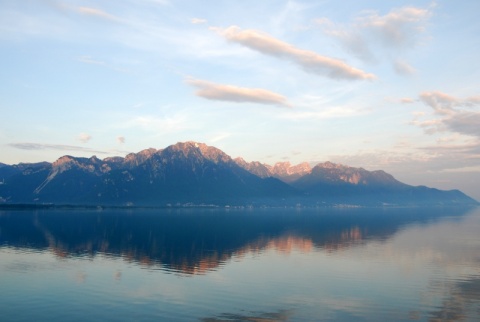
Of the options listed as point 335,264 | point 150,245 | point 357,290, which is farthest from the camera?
point 150,245

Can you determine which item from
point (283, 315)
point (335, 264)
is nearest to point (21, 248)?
point (335, 264)

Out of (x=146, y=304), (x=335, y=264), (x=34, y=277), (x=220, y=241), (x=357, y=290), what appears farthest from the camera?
(x=220, y=241)

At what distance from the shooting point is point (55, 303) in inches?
2391

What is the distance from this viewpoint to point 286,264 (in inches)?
3863

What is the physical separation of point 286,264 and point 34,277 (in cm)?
5276

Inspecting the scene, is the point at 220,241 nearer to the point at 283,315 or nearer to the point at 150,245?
the point at 150,245

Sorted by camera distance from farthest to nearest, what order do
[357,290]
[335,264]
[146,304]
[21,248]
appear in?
[21,248] < [335,264] < [357,290] < [146,304]

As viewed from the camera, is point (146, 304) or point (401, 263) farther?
point (401, 263)

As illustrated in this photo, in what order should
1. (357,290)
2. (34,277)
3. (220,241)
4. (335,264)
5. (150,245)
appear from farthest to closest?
(220,241)
(150,245)
(335,264)
(34,277)
(357,290)

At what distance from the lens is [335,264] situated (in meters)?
97.9

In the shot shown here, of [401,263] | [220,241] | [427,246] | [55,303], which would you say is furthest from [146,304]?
[427,246]

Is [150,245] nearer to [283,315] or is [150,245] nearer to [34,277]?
[34,277]

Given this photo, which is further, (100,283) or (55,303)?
(100,283)

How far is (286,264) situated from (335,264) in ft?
37.1
